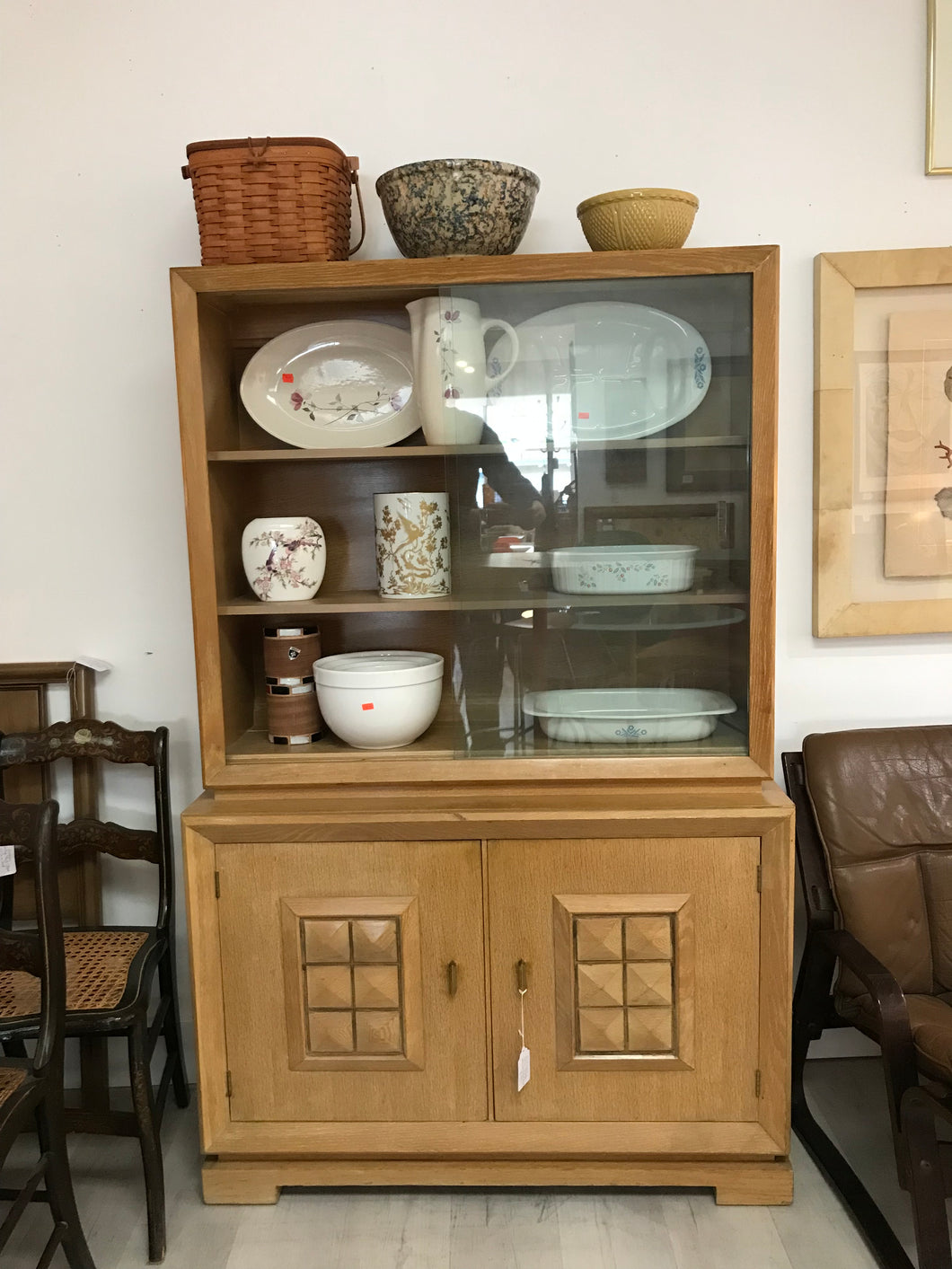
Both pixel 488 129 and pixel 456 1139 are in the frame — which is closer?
pixel 456 1139

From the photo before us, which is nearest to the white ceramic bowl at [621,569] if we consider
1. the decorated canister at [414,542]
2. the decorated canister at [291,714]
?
the decorated canister at [414,542]

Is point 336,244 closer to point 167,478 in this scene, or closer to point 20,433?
point 167,478

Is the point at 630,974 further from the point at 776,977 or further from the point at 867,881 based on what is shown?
the point at 867,881

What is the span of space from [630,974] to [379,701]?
0.69 metres

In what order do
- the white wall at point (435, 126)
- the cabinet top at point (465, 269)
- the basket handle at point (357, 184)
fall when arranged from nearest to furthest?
the cabinet top at point (465, 269) < the basket handle at point (357, 184) < the white wall at point (435, 126)

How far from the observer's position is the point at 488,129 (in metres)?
2.11

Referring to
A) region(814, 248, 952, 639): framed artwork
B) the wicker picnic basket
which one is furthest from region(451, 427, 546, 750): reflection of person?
region(814, 248, 952, 639): framed artwork

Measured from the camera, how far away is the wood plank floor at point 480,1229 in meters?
1.79

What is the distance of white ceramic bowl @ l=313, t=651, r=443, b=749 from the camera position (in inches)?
75.9

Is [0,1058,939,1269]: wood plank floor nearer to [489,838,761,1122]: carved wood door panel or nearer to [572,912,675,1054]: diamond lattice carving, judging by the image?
[489,838,761,1122]: carved wood door panel

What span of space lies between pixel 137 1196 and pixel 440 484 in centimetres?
159

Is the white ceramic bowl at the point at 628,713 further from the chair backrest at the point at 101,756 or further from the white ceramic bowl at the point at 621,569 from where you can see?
the chair backrest at the point at 101,756

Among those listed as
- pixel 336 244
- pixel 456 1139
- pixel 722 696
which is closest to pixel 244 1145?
pixel 456 1139

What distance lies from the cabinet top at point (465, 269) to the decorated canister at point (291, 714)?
775mm
